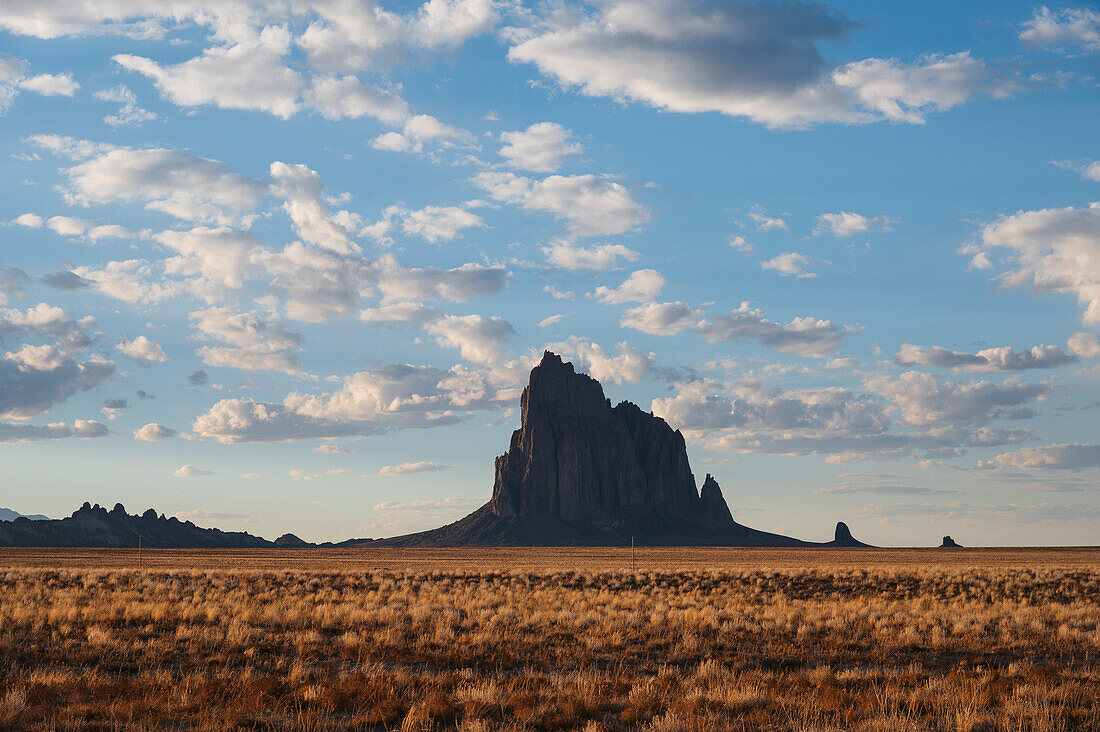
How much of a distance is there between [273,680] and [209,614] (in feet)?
36.7

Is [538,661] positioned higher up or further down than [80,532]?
higher up

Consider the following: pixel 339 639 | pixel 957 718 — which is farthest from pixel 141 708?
pixel 957 718

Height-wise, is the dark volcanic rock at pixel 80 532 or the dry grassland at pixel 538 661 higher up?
the dry grassland at pixel 538 661

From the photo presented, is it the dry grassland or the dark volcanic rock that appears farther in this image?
the dark volcanic rock

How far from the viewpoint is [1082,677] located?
15242 millimetres

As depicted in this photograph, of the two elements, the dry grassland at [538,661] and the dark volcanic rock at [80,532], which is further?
the dark volcanic rock at [80,532]

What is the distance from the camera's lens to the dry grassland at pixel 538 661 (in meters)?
11.3

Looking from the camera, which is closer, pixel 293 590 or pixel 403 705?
pixel 403 705

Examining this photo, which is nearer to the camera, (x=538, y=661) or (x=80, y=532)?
(x=538, y=661)

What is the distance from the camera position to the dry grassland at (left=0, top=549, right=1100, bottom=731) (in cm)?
1133

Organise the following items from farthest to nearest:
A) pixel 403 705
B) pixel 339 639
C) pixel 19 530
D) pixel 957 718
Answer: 1. pixel 19 530
2. pixel 339 639
3. pixel 403 705
4. pixel 957 718

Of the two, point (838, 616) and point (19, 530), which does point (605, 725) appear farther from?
point (19, 530)

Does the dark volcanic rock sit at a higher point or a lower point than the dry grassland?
lower

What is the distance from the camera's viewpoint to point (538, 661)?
1688 centimetres
